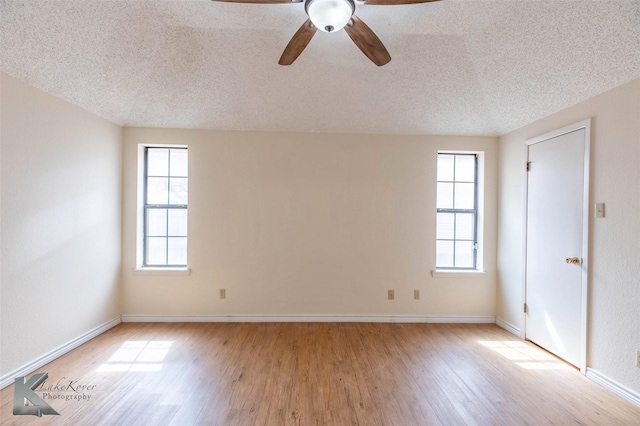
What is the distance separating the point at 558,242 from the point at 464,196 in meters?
1.11

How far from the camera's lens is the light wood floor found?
1.71 m

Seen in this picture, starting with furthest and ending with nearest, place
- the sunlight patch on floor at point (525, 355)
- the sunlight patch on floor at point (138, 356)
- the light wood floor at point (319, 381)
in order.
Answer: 1. the sunlight patch on floor at point (525, 355)
2. the sunlight patch on floor at point (138, 356)
3. the light wood floor at point (319, 381)

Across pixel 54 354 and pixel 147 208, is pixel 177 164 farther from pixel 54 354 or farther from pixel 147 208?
pixel 54 354

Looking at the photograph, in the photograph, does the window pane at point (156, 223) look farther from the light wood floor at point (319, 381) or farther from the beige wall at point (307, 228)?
the light wood floor at point (319, 381)

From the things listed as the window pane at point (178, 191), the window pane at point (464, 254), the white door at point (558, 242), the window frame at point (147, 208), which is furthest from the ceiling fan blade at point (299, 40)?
the window pane at point (464, 254)

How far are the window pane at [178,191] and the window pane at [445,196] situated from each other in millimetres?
3272

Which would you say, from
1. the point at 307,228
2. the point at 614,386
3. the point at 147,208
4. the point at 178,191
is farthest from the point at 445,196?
the point at 147,208

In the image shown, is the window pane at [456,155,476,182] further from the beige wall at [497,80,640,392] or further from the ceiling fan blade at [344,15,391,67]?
the ceiling fan blade at [344,15,391,67]

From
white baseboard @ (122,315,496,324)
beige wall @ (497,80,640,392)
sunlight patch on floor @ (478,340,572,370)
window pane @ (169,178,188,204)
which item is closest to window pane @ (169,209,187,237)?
window pane @ (169,178,188,204)

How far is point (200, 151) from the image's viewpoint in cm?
316

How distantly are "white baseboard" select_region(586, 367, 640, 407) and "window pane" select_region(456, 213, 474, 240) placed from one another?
1610 millimetres

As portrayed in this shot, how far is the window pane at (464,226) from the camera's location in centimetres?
337

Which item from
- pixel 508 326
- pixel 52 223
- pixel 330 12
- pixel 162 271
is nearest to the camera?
pixel 330 12

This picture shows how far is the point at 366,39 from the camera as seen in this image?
1590mm
